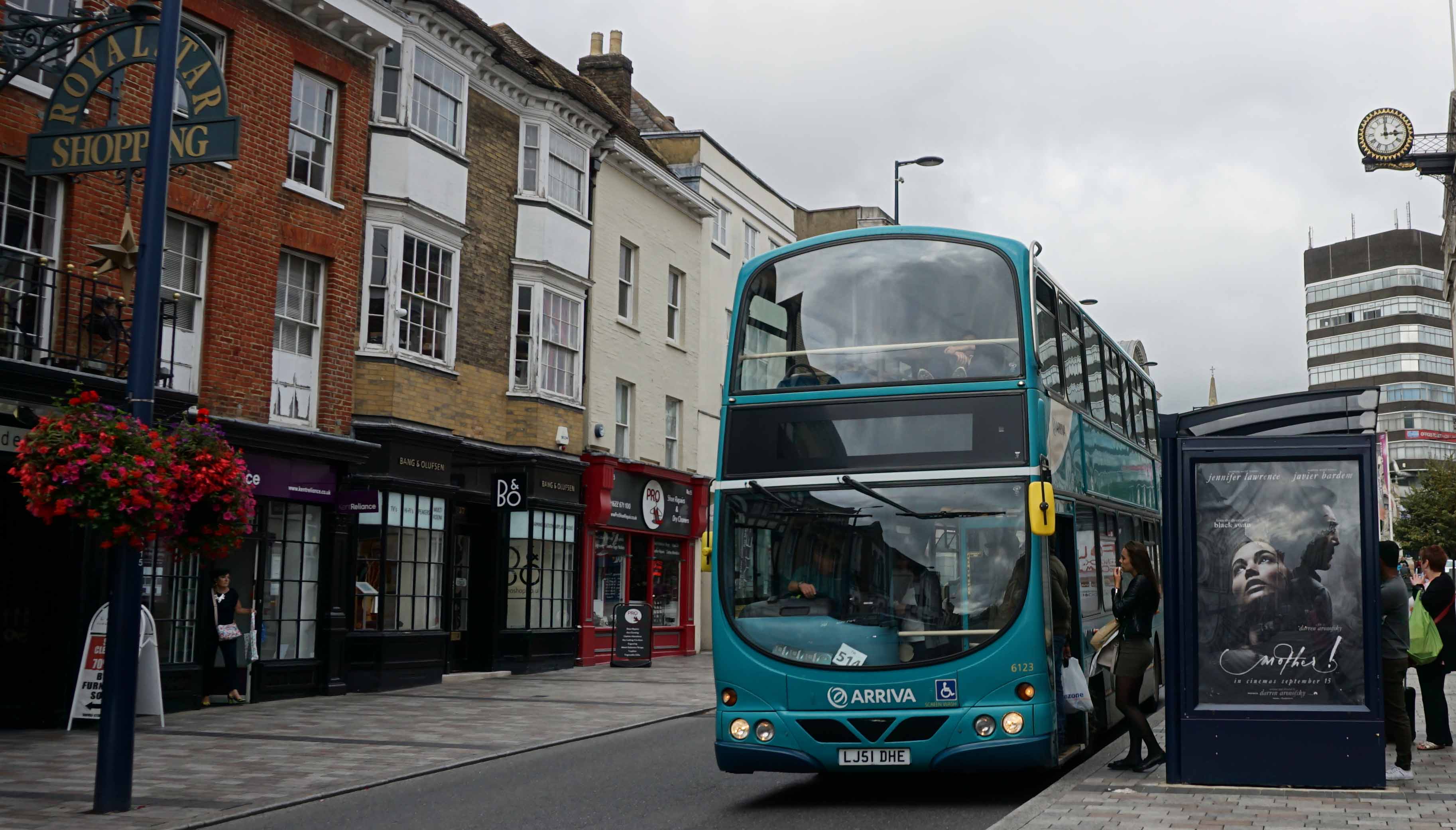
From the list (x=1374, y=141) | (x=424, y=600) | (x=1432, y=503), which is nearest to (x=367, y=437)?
(x=424, y=600)

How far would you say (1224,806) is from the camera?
851cm

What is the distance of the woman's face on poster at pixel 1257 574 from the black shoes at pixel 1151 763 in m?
1.79

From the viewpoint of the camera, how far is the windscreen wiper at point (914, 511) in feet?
31.6

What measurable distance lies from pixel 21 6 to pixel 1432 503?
181 feet

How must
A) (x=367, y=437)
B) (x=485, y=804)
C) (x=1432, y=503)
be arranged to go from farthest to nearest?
(x=1432, y=503)
(x=367, y=437)
(x=485, y=804)

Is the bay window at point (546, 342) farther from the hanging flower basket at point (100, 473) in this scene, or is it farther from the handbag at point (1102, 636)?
the hanging flower basket at point (100, 473)

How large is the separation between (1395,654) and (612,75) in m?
26.1

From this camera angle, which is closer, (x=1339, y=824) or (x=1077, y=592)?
(x=1339, y=824)

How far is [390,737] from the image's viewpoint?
14.3 metres

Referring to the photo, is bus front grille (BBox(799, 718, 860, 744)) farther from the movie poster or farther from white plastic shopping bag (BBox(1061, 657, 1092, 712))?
the movie poster

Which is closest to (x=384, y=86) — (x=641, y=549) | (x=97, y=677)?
(x=97, y=677)

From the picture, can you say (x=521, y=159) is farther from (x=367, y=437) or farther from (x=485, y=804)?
(x=485, y=804)

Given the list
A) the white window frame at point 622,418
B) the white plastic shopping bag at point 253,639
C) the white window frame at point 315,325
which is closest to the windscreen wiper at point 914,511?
the white plastic shopping bag at point 253,639

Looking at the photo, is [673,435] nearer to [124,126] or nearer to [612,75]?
[612,75]
